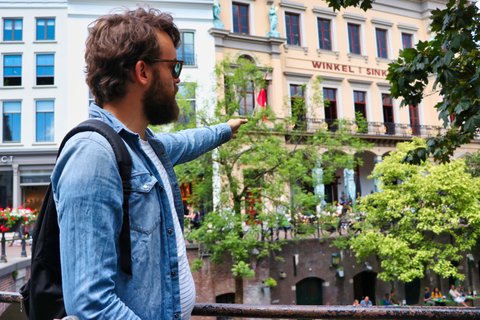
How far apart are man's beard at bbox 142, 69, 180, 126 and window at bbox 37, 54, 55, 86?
23.4 meters

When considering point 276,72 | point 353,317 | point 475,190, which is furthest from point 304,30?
point 353,317

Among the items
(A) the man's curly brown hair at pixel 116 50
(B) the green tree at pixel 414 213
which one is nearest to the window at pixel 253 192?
(B) the green tree at pixel 414 213

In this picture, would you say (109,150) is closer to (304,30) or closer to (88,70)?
(88,70)

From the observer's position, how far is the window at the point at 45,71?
22.4 m

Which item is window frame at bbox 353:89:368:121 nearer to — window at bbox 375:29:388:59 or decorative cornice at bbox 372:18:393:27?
window at bbox 375:29:388:59

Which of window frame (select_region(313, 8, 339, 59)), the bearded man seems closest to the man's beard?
the bearded man

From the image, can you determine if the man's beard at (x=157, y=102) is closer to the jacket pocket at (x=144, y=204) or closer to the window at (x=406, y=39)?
the jacket pocket at (x=144, y=204)

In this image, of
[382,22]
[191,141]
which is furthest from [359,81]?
[191,141]

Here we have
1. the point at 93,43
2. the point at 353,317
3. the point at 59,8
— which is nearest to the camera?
the point at 93,43

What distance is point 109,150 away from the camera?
128 centimetres

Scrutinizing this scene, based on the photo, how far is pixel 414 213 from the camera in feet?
61.7

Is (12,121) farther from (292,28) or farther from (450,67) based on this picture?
(450,67)

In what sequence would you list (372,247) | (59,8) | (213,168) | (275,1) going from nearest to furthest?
(213,168)
(372,247)
(59,8)
(275,1)

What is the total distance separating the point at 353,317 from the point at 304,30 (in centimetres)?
2550
